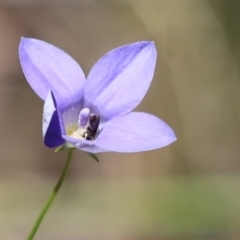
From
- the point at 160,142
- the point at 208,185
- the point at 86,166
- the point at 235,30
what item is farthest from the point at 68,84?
the point at 235,30

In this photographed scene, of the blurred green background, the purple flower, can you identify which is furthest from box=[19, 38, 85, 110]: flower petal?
the blurred green background

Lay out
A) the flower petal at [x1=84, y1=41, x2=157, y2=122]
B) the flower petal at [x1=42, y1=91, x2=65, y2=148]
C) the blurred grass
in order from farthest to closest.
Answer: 1. the blurred grass
2. the flower petal at [x1=84, y1=41, x2=157, y2=122]
3. the flower petal at [x1=42, y1=91, x2=65, y2=148]

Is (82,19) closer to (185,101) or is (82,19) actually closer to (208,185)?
(185,101)

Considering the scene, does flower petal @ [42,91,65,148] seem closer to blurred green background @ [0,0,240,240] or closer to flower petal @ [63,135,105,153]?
flower petal @ [63,135,105,153]

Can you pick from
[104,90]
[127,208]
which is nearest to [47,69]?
[104,90]

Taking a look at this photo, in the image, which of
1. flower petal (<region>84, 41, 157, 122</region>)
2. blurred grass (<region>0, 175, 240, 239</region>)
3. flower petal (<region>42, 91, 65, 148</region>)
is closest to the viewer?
flower petal (<region>42, 91, 65, 148</region>)

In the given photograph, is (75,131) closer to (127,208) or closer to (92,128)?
(92,128)
